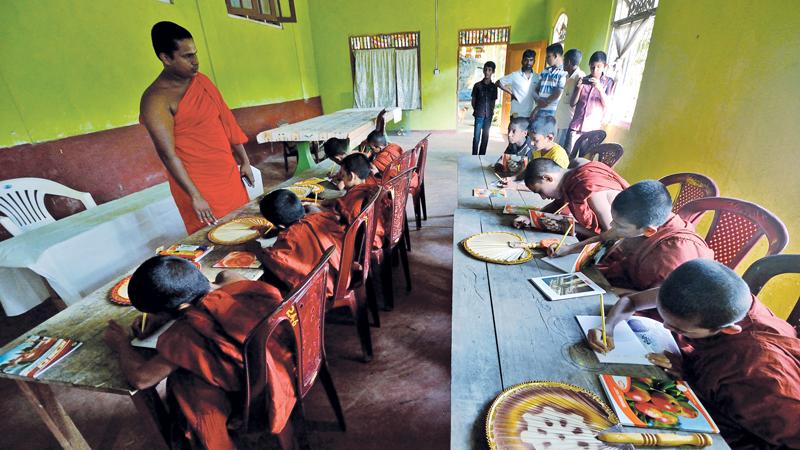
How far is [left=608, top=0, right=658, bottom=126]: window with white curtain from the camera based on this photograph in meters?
3.43

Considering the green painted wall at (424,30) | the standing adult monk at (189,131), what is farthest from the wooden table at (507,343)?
the green painted wall at (424,30)

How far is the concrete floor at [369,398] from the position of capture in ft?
4.91

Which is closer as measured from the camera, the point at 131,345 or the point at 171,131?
the point at 131,345

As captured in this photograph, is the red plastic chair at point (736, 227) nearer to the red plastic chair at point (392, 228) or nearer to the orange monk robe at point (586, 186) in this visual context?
the orange monk robe at point (586, 186)

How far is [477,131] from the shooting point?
5812 mm

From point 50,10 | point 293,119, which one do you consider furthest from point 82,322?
point 293,119

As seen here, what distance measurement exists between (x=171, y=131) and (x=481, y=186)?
1.95m

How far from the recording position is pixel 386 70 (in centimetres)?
839

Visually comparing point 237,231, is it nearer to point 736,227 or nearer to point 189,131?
point 189,131

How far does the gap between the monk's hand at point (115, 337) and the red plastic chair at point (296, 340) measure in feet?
1.22

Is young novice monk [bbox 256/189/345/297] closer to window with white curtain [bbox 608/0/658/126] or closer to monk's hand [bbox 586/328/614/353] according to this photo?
monk's hand [bbox 586/328/614/353]

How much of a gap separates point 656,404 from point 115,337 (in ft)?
4.64

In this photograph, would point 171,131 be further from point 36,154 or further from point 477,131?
point 477,131

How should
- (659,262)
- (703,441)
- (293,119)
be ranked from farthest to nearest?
(293,119) → (659,262) → (703,441)
